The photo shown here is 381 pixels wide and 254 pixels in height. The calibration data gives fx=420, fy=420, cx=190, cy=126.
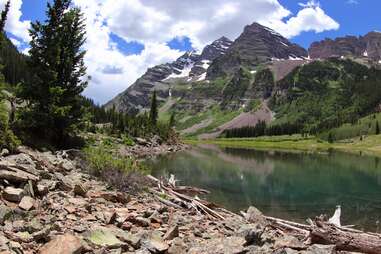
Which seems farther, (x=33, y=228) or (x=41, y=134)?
(x=41, y=134)

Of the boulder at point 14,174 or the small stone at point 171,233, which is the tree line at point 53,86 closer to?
the boulder at point 14,174

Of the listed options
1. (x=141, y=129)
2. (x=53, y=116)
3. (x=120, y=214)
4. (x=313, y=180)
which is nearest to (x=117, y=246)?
(x=120, y=214)

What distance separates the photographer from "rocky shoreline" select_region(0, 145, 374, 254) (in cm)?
1481

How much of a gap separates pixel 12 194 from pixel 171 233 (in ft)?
22.3

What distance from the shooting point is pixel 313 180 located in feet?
235

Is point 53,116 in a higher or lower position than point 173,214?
higher

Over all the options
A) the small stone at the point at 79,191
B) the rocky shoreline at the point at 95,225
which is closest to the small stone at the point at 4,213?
the rocky shoreline at the point at 95,225

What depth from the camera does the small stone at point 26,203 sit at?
16.9m

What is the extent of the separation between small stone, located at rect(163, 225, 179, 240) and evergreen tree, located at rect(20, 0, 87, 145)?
23.7 m

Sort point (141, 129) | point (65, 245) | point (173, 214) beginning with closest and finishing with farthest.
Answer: point (65, 245) → point (173, 214) → point (141, 129)

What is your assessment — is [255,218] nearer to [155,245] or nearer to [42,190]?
[155,245]

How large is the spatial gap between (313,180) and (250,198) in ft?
97.7

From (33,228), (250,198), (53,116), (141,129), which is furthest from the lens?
(141,129)

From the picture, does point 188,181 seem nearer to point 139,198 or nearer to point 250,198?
point 250,198
